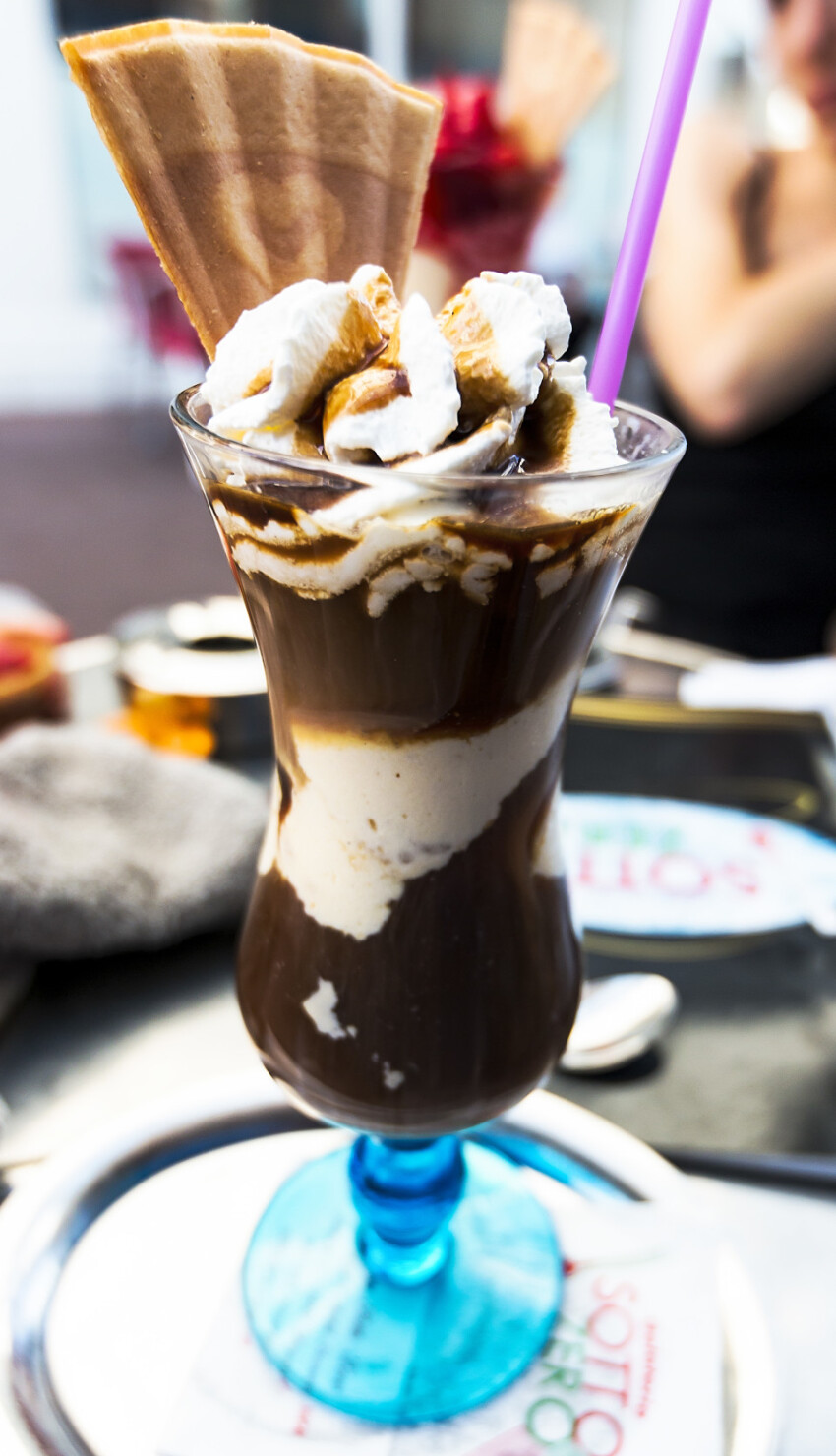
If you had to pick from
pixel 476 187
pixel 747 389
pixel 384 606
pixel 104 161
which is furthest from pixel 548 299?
pixel 104 161

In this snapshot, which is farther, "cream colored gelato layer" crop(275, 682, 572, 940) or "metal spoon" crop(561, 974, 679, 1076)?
"metal spoon" crop(561, 974, 679, 1076)

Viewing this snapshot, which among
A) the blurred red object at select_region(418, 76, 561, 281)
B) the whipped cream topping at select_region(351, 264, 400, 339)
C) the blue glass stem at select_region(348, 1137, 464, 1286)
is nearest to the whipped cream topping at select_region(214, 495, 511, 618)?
the whipped cream topping at select_region(351, 264, 400, 339)

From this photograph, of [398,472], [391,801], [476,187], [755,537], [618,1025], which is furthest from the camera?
[755,537]

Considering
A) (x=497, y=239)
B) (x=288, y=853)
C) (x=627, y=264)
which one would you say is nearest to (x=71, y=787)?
(x=288, y=853)

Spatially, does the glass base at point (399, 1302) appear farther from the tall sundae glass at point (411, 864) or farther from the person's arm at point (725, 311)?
the person's arm at point (725, 311)

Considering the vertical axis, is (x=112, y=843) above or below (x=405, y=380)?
below

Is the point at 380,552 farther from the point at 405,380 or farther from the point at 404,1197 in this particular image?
the point at 404,1197

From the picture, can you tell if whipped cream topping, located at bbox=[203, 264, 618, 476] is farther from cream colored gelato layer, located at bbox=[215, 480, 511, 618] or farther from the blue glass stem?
the blue glass stem
